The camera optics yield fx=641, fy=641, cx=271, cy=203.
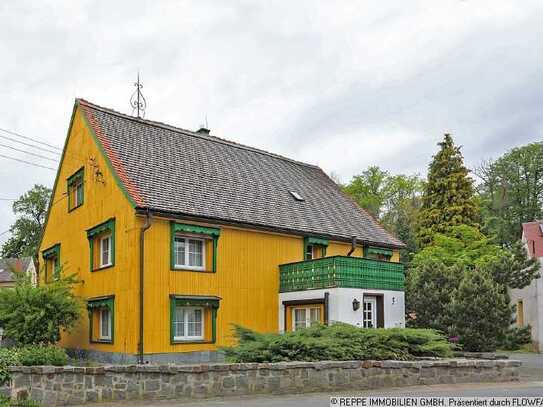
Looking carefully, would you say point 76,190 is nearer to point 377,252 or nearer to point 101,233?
point 101,233

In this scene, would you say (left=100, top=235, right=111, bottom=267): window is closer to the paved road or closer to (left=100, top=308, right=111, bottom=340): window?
(left=100, top=308, right=111, bottom=340): window

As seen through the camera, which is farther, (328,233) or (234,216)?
(328,233)

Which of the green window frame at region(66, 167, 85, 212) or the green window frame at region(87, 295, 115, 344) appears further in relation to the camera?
the green window frame at region(66, 167, 85, 212)

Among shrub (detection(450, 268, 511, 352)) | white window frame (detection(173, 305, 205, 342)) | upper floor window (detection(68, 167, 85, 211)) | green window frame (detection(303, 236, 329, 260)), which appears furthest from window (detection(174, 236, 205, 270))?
shrub (detection(450, 268, 511, 352))

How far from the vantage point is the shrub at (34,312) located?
64.6 feet

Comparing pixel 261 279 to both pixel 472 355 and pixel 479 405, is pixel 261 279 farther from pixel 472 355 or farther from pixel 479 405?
pixel 479 405

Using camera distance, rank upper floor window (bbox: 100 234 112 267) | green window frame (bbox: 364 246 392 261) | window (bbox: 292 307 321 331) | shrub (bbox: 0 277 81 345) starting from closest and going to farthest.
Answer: shrub (bbox: 0 277 81 345), upper floor window (bbox: 100 234 112 267), window (bbox: 292 307 321 331), green window frame (bbox: 364 246 392 261)

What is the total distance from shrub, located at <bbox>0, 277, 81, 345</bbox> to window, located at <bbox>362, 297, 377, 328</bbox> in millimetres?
9817

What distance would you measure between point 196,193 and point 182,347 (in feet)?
17.6

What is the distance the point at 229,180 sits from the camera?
82.0ft

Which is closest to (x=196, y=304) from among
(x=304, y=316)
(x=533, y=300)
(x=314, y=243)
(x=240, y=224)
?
(x=240, y=224)

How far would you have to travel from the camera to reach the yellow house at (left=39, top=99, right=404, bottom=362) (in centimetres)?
2002

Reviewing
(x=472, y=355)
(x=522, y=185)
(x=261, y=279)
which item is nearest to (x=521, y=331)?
(x=472, y=355)

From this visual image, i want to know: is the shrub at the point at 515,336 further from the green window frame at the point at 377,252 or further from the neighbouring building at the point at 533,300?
the green window frame at the point at 377,252
